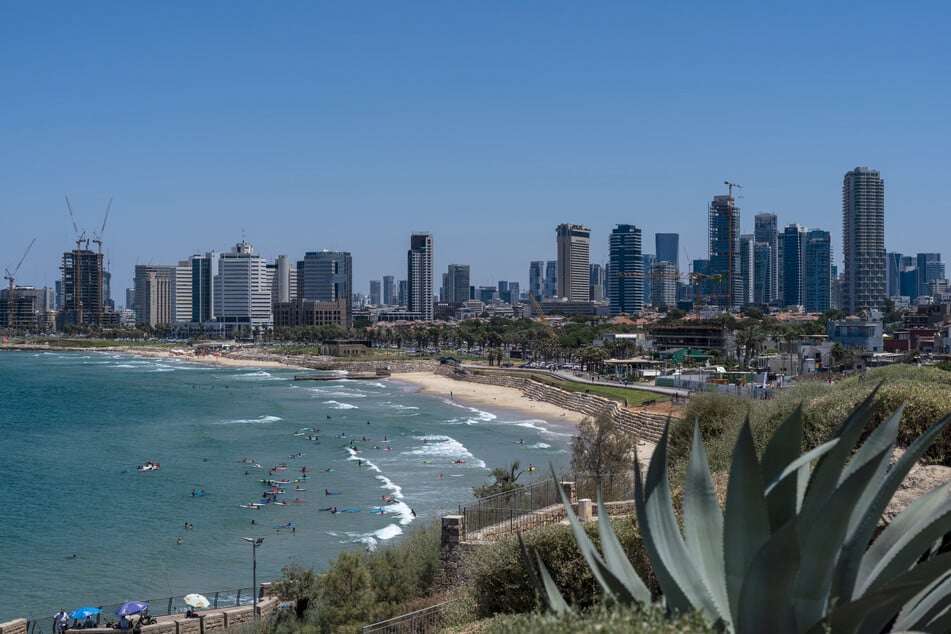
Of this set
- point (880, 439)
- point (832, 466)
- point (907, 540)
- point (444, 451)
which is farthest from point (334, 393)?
point (907, 540)

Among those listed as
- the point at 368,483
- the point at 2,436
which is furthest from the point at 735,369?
the point at 2,436

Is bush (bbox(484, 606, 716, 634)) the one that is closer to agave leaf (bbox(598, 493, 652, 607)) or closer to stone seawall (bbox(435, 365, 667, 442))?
agave leaf (bbox(598, 493, 652, 607))

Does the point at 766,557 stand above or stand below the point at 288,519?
above

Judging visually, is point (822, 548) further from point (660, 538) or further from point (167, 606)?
point (167, 606)

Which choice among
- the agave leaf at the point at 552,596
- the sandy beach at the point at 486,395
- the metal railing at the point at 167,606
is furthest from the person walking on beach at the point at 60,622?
the sandy beach at the point at 486,395

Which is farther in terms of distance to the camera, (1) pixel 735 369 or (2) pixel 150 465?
(1) pixel 735 369

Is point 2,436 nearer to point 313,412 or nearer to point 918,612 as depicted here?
point 313,412

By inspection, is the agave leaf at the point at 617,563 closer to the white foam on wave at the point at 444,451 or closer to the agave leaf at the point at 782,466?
the agave leaf at the point at 782,466

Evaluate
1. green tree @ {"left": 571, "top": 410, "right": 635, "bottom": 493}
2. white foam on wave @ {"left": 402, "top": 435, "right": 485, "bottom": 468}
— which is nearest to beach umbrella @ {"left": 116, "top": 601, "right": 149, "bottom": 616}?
green tree @ {"left": 571, "top": 410, "right": 635, "bottom": 493}
